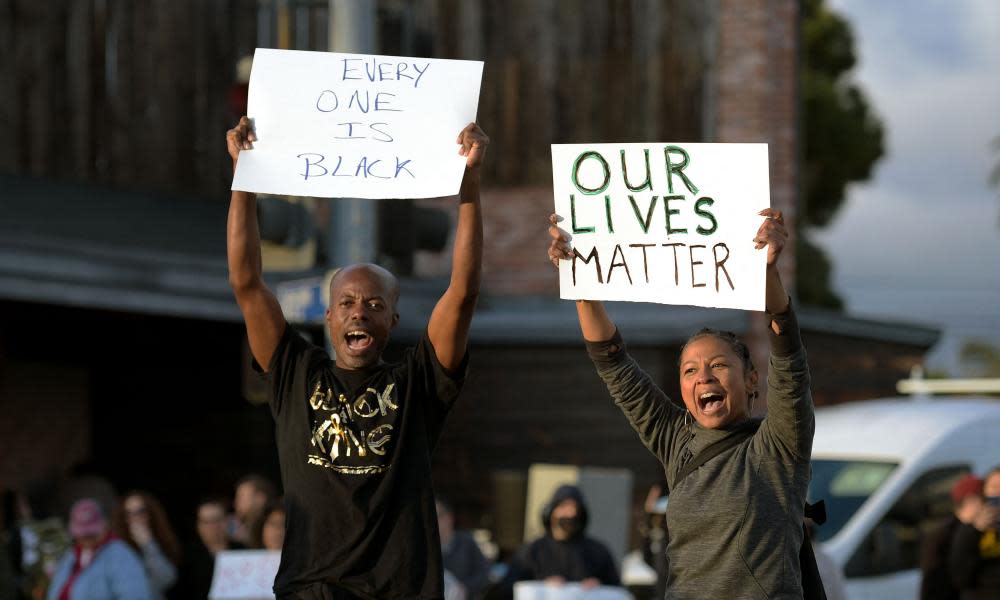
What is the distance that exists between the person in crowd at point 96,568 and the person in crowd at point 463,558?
5.61 feet

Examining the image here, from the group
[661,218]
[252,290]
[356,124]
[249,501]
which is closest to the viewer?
[252,290]

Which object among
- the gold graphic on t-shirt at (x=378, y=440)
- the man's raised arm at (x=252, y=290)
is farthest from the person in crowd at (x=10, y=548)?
the gold graphic on t-shirt at (x=378, y=440)

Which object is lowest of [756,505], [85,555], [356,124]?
[756,505]

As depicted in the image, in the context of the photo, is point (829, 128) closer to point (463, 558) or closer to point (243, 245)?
point (463, 558)

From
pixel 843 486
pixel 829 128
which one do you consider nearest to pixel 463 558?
pixel 843 486

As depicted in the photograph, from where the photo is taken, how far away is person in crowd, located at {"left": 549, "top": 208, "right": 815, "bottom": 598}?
491 cm

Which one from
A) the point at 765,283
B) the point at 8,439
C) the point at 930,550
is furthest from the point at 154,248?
the point at 765,283

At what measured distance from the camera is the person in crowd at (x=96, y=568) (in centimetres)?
973

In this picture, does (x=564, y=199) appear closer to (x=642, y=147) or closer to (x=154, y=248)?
(x=642, y=147)

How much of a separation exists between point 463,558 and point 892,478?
9.67 feet

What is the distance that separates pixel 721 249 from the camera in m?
5.30

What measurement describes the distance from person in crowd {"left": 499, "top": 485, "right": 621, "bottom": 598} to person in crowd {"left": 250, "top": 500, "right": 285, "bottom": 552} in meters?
1.28

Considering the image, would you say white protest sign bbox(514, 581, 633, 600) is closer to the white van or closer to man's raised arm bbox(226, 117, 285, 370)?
the white van

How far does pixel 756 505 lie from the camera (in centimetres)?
494
